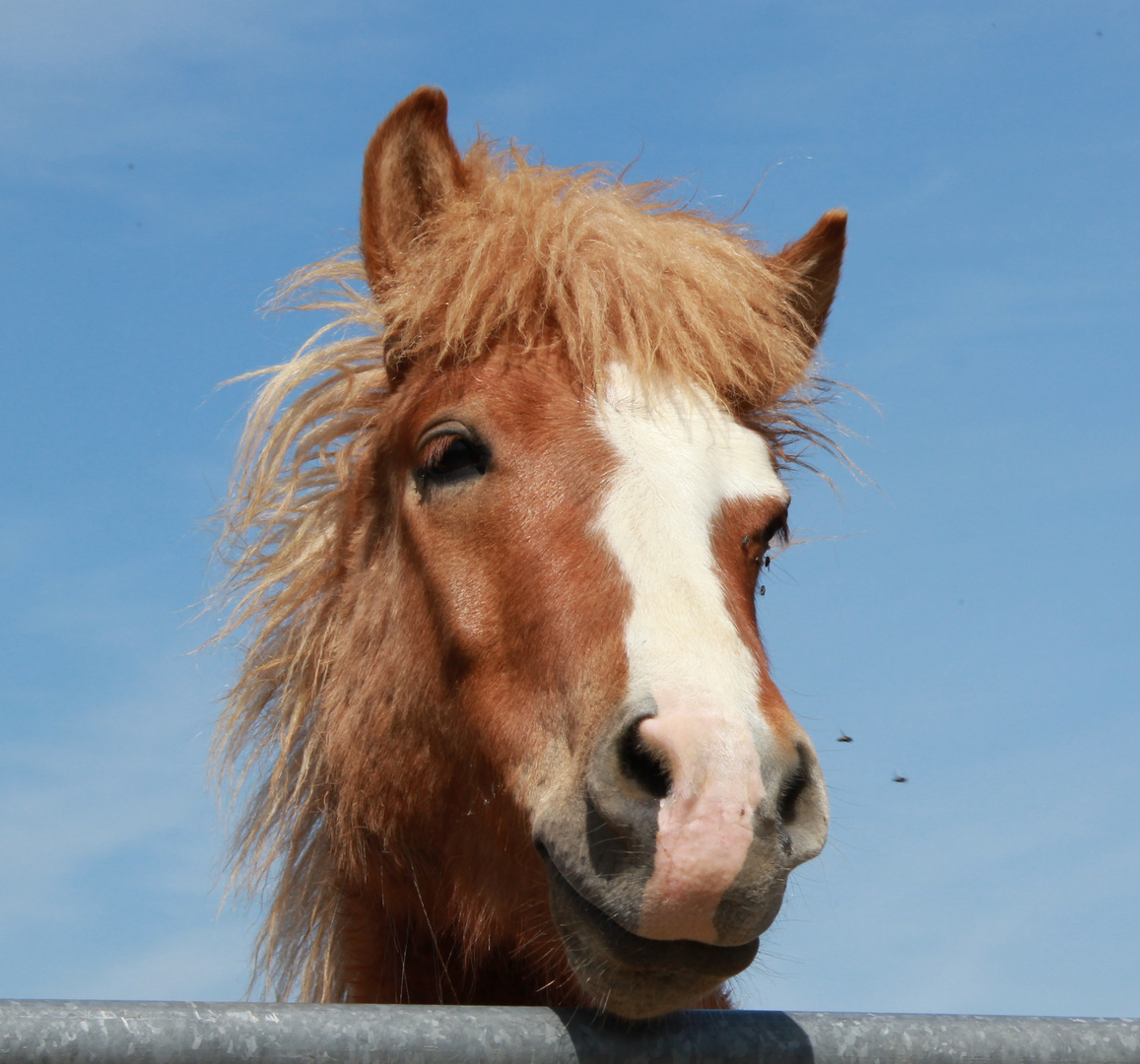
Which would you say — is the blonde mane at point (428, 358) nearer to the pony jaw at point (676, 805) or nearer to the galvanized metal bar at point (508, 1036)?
the pony jaw at point (676, 805)

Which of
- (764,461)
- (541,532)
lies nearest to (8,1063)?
(541,532)

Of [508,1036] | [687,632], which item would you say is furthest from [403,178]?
[508,1036]

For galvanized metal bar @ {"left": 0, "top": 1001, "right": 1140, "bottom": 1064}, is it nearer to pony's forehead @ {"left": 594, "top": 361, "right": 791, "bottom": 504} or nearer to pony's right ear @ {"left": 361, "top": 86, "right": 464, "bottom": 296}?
pony's forehead @ {"left": 594, "top": 361, "right": 791, "bottom": 504}

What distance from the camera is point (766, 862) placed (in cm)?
202

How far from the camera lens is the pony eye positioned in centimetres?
288

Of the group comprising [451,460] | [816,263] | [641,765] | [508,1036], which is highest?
[816,263]

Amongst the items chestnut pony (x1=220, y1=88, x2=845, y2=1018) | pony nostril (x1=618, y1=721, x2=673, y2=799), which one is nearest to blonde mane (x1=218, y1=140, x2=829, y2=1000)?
chestnut pony (x1=220, y1=88, x2=845, y2=1018)

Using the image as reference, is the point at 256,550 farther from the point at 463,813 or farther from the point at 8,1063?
the point at 8,1063

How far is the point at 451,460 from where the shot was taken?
2926mm

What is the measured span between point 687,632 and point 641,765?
0.27 m

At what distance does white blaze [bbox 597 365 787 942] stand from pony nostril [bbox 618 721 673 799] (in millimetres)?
32

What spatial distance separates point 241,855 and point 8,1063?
242cm

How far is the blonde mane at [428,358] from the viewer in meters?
3.15

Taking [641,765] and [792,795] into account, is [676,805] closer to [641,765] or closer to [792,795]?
[641,765]
